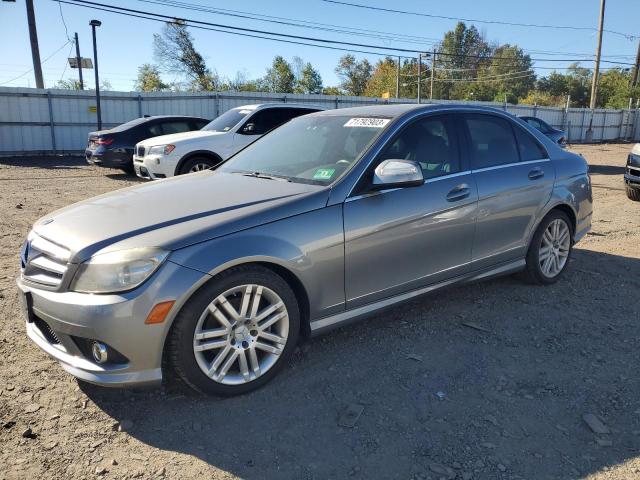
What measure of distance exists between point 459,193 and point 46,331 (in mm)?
2905

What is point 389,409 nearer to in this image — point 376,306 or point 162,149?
point 376,306

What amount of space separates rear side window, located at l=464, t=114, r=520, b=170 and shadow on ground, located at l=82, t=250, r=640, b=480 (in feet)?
4.20

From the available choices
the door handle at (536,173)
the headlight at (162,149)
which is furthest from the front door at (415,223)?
the headlight at (162,149)

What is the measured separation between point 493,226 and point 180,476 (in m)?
2.95

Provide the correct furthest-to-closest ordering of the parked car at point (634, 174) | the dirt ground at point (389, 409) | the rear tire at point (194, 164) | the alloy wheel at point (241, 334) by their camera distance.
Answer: the rear tire at point (194, 164) < the parked car at point (634, 174) < the alloy wheel at point (241, 334) < the dirt ground at point (389, 409)

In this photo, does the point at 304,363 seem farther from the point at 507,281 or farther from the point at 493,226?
the point at 507,281

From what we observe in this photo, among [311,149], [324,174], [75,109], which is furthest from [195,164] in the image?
[75,109]

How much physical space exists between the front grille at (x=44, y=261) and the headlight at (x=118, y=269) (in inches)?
6.7

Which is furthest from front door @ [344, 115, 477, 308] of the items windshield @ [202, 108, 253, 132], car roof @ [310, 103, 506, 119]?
windshield @ [202, 108, 253, 132]

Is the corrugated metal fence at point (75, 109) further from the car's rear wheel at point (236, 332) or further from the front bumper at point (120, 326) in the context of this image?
the front bumper at point (120, 326)

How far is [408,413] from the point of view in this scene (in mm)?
2848

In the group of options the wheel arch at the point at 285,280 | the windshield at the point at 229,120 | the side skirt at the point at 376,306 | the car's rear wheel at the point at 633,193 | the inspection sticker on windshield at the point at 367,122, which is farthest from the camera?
the windshield at the point at 229,120

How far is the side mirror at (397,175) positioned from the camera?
329 centimetres

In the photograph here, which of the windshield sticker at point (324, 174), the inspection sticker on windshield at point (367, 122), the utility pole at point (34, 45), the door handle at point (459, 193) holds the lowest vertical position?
the door handle at point (459, 193)
